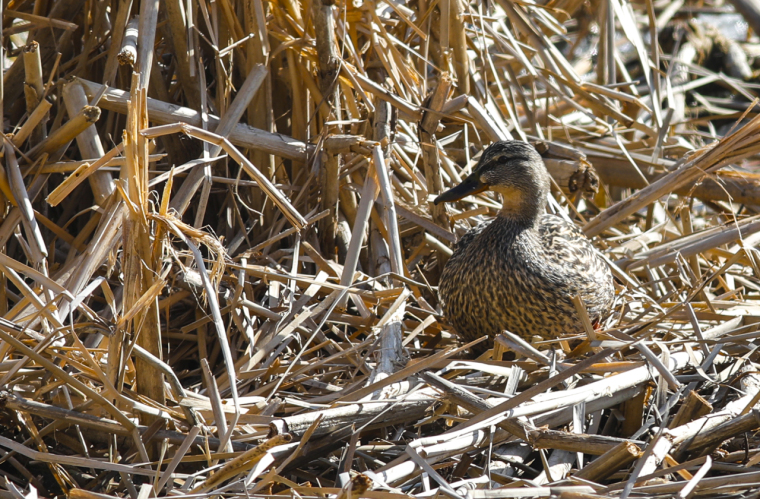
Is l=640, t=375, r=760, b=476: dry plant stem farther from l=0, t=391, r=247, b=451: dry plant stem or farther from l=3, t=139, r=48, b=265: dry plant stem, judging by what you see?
l=3, t=139, r=48, b=265: dry plant stem

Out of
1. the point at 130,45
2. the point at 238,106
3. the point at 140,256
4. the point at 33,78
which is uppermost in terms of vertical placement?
the point at 130,45

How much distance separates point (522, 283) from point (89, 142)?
1.63 m

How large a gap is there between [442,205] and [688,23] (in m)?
4.01

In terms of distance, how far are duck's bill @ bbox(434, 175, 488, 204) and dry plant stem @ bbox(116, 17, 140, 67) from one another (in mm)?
1197

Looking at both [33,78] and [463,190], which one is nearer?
[33,78]

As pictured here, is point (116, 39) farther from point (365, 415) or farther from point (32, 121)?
point (365, 415)

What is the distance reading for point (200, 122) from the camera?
3016 mm

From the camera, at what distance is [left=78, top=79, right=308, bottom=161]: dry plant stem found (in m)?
2.90

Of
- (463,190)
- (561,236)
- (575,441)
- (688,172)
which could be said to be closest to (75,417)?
(575,441)

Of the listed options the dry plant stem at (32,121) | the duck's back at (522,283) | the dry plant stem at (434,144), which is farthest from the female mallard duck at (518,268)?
the dry plant stem at (32,121)

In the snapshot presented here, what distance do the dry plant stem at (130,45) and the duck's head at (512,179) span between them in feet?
3.94

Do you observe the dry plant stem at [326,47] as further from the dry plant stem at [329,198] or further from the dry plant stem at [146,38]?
the dry plant stem at [146,38]

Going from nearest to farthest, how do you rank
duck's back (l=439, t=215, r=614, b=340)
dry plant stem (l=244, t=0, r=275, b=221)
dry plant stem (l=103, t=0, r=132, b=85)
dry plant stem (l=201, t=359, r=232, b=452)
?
1. dry plant stem (l=201, t=359, r=232, b=452)
2. dry plant stem (l=103, t=0, r=132, b=85)
3. duck's back (l=439, t=215, r=614, b=340)
4. dry plant stem (l=244, t=0, r=275, b=221)

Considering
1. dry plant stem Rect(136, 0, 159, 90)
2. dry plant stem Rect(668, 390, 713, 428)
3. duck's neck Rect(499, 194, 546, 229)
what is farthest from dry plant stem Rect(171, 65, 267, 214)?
dry plant stem Rect(668, 390, 713, 428)
